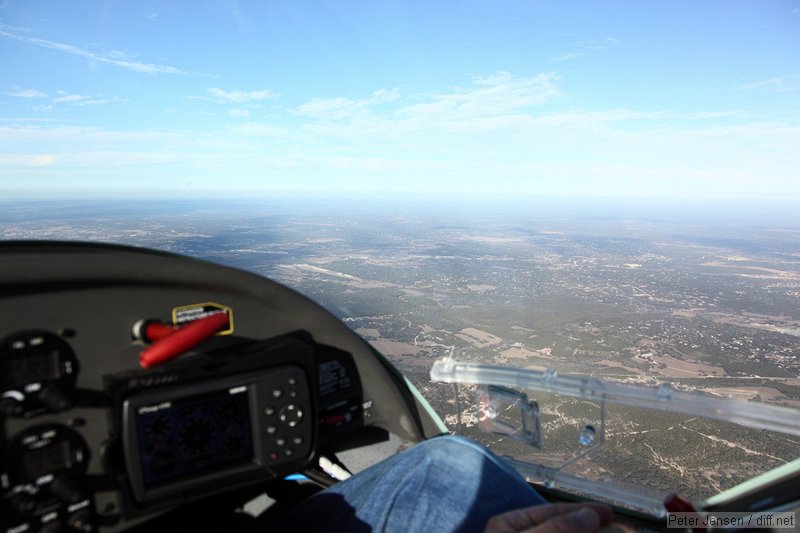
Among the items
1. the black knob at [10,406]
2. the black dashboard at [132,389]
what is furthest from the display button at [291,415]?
the black knob at [10,406]

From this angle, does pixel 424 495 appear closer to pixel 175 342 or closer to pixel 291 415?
pixel 291 415

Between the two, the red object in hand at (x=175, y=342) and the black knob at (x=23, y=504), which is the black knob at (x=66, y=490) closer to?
the black knob at (x=23, y=504)

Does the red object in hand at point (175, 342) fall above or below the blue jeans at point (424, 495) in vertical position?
above

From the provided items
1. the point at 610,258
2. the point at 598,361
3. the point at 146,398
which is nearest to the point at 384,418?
the point at 146,398

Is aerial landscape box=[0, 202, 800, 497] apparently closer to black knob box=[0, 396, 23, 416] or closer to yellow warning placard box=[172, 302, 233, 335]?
yellow warning placard box=[172, 302, 233, 335]

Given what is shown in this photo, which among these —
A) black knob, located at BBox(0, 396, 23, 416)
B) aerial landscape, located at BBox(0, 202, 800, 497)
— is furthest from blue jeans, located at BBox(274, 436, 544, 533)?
black knob, located at BBox(0, 396, 23, 416)
